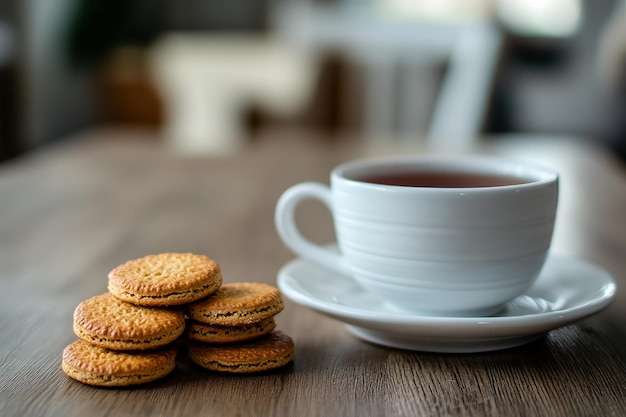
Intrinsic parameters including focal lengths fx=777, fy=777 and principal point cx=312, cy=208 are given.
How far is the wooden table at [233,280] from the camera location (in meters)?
0.50

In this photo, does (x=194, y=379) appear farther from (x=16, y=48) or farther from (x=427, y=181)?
(x=16, y=48)

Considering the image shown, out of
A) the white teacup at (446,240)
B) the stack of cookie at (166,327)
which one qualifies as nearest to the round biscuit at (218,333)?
the stack of cookie at (166,327)

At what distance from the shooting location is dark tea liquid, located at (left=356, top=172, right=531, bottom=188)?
2.35 feet

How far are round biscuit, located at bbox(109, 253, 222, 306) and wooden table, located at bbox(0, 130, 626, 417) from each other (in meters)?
0.06

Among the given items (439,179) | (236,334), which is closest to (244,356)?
(236,334)

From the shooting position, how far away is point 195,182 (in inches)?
59.6

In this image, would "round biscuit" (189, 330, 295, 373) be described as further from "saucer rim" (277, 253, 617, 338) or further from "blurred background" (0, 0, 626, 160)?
"blurred background" (0, 0, 626, 160)

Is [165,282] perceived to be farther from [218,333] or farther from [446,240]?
[446,240]

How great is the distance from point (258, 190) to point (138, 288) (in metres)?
0.89

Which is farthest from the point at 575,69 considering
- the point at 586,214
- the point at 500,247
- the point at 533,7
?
the point at 500,247

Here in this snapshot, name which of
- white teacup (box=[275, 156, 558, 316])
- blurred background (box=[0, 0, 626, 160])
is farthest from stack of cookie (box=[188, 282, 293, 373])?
blurred background (box=[0, 0, 626, 160])

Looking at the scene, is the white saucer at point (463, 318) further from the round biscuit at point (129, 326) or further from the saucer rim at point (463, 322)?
the round biscuit at point (129, 326)

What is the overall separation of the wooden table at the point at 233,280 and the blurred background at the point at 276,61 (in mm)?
1932

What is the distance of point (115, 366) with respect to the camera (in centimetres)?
50
